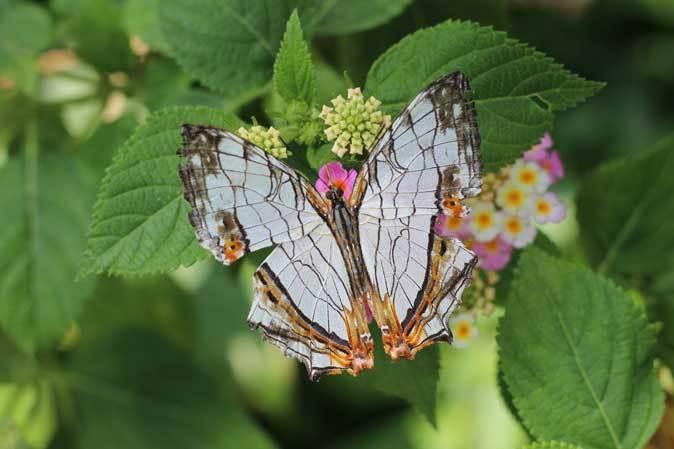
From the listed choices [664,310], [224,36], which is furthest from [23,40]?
[664,310]

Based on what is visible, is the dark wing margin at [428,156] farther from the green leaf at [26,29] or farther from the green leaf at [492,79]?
the green leaf at [26,29]

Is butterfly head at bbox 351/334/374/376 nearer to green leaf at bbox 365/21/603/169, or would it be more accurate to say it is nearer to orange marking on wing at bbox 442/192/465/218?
orange marking on wing at bbox 442/192/465/218

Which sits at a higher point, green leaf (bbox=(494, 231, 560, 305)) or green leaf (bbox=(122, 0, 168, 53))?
green leaf (bbox=(122, 0, 168, 53))

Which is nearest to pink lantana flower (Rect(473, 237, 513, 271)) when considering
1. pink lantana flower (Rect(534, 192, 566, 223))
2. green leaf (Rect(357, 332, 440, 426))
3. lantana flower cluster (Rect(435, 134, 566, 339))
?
lantana flower cluster (Rect(435, 134, 566, 339))

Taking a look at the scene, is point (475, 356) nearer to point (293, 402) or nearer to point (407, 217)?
point (293, 402)

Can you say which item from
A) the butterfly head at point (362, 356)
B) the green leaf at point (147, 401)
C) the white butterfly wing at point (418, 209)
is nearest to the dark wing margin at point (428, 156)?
the white butterfly wing at point (418, 209)

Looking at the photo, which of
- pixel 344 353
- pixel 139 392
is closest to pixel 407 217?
pixel 344 353
